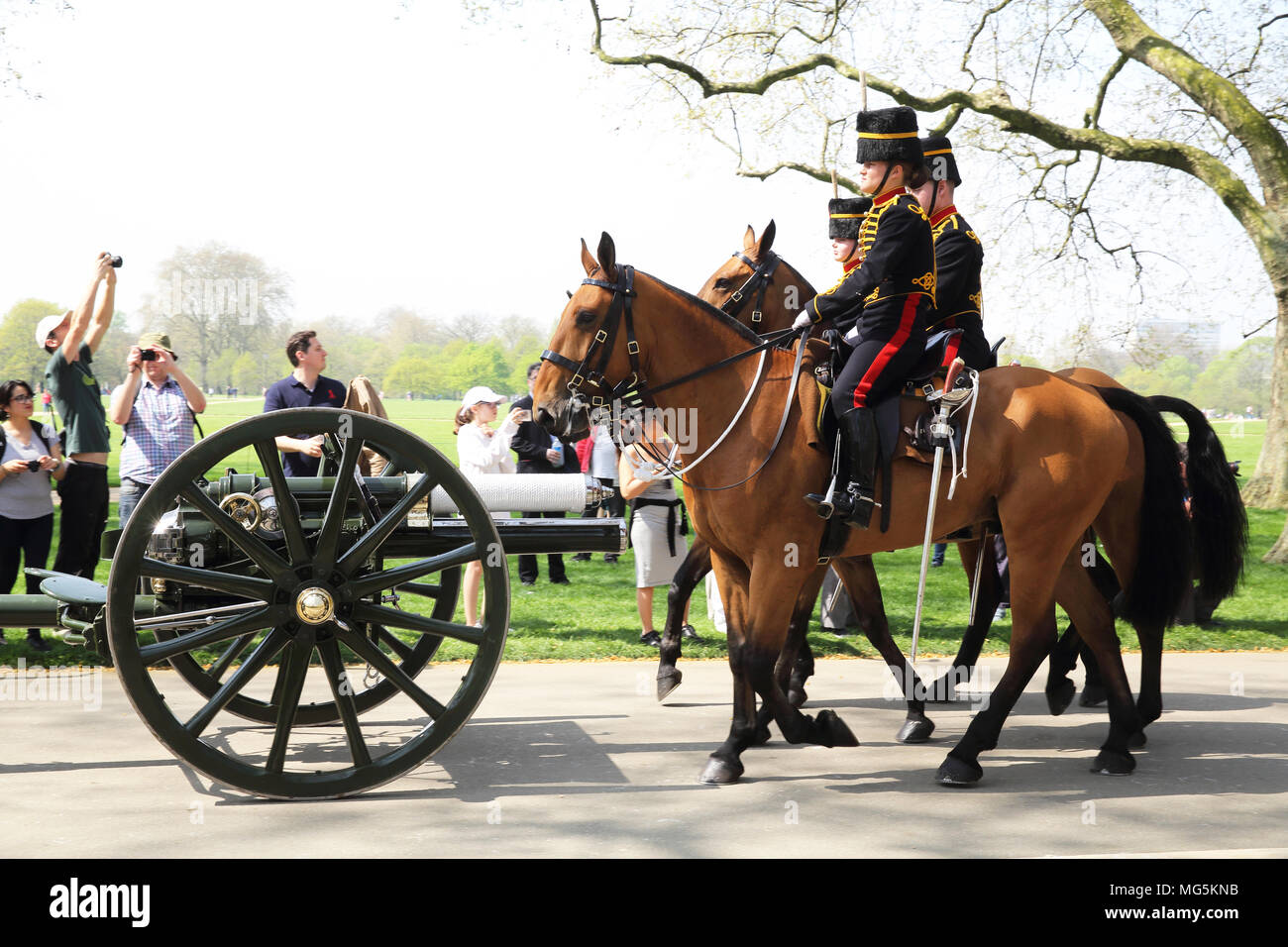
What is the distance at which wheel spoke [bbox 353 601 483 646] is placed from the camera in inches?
173

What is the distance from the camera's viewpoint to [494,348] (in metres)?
54.1

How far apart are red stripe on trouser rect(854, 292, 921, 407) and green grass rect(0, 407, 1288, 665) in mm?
3571

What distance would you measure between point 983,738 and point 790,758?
0.89m

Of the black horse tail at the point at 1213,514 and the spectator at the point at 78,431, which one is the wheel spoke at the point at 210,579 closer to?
the spectator at the point at 78,431

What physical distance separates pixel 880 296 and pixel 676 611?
8.48 feet

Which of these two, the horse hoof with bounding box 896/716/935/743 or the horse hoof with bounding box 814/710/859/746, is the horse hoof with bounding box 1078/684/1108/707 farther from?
the horse hoof with bounding box 814/710/859/746

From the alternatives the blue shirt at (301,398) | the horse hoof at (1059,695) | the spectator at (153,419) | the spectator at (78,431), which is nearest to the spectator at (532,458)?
the blue shirt at (301,398)

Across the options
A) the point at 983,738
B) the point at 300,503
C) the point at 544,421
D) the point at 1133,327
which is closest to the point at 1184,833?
the point at 983,738

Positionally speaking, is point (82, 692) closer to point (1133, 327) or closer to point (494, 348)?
point (1133, 327)

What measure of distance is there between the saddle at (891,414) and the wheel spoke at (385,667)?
1.79 m

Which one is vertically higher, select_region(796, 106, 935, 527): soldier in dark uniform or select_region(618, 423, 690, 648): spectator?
select_region(796, 106, 935, 527): soldier in dark uniform

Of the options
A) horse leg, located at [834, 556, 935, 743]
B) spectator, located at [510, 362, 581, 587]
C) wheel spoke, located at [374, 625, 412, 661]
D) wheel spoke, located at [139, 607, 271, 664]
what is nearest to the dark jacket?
spectator, located at [510, 362, 581, 587]

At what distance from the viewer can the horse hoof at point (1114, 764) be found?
5086 millimetres

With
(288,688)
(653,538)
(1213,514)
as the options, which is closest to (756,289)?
(653,538)
